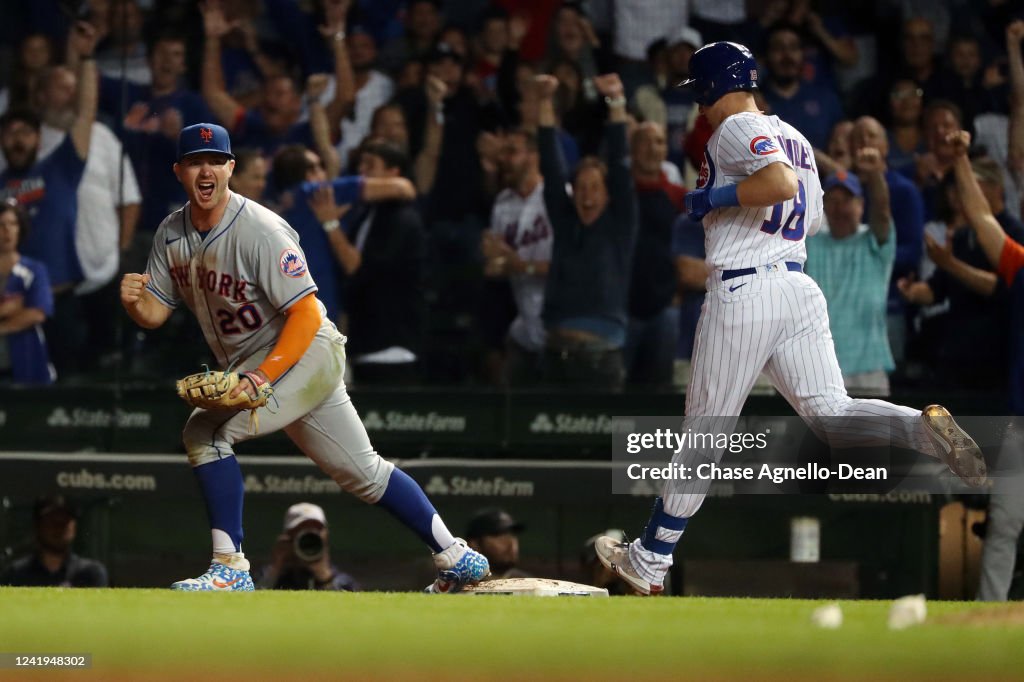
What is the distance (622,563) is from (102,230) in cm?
361

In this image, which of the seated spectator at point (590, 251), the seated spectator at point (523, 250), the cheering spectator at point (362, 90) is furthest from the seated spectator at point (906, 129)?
the cheering spectator at point (362, 90)

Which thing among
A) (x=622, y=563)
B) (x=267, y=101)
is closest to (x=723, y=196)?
(x=622, y=563)

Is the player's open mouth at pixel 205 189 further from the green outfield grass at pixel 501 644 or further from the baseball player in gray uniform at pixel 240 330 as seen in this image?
the green outfield grass at pixel 501 644

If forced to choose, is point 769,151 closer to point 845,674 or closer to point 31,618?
point 845,674

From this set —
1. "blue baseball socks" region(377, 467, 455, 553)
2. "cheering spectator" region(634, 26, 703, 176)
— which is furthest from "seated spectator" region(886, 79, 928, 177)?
"blue baseball socks" region(377, 467, 455, 553)

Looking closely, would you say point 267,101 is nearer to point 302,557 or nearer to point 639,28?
point 639,28

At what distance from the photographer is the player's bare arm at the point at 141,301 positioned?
4.70 meters

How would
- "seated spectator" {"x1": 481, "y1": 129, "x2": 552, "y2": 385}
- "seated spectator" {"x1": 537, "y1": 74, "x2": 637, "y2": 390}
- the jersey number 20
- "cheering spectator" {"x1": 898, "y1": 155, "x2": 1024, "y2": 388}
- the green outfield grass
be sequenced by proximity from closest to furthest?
the green outfield grass
the jersey number 20
"cheering spectator" {"x1": 898, "y1": 155, "x2": 1024, "y2": 388}
"seated spectator" {"x1": 537, "y1": 74, "x2": 637, "y2": 390}
"seated spectator" {"x1": 481, "y1": 129, "x2": 552, "y2": 385}

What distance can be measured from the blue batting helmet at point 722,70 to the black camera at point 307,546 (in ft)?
8.72

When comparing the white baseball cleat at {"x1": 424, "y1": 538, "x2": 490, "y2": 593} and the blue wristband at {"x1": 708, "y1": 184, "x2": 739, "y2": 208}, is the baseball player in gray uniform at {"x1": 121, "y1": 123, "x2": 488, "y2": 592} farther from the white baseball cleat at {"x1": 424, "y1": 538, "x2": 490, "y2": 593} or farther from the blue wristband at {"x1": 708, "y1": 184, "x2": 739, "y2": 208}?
the blue wristband at {"x1": 708, "y1": 184, "x2": 739, "y2": 208}

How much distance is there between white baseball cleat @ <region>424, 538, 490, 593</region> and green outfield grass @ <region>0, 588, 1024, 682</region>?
1.11 metres

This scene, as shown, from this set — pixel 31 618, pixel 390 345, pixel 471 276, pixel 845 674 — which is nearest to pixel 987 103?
pixel 471 276

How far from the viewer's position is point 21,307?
7359 millimetres

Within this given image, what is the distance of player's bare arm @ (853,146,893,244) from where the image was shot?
6914 millimetres
